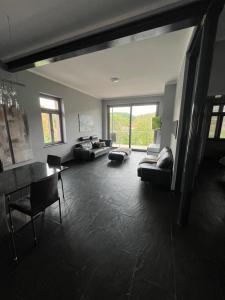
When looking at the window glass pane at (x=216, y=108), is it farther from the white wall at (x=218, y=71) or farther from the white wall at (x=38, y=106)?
the white wall at (x=38, y=106)

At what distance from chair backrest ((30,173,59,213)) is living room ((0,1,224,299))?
46mm

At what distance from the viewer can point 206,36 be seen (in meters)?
1.38

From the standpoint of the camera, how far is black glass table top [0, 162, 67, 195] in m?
1.52

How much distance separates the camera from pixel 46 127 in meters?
4.12

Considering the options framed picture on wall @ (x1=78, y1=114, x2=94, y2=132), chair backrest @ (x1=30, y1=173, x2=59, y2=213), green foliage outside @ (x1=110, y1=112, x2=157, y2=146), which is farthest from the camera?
green foliage outside @ (x1=110, y1=112, x2=157, y2=146)

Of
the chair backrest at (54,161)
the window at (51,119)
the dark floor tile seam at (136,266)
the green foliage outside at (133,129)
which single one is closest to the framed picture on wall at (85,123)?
the window at (51,119)

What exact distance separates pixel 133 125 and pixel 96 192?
4.84 meters

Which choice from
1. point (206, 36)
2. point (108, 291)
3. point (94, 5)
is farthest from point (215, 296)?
point (94, 5)

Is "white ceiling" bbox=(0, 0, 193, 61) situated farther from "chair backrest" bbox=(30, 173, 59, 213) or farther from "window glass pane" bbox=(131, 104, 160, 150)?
"window glass pane" bbox=(131, 104, 160, 150)

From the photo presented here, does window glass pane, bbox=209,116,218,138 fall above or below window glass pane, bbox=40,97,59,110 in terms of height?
below

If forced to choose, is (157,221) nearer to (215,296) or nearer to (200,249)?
(200,249)

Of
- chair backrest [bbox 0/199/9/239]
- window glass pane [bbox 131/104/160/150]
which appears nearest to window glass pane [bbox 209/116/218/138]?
window glass pane [bbox 131/104/160/150]

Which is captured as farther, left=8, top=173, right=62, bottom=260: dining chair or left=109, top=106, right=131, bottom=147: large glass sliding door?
left=109, top=106, right=131, bottom=147: large glass sliding door

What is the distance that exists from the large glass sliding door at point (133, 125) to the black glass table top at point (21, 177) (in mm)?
5312
